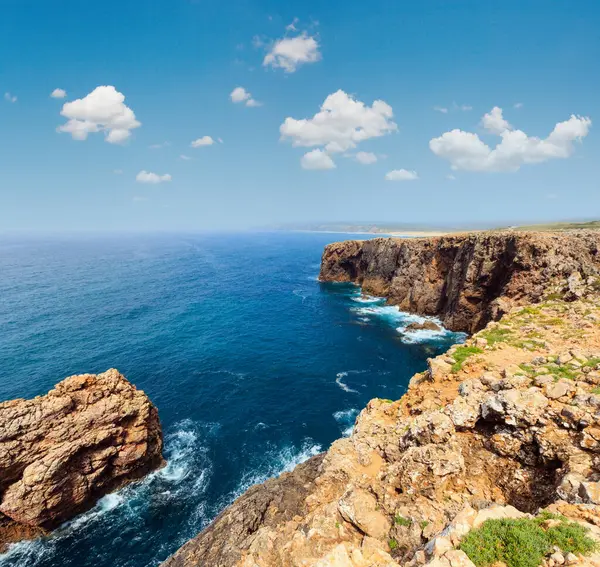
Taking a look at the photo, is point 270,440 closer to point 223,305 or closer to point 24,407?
point 24,407

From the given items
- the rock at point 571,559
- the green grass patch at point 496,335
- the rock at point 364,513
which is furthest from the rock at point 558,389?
the rock at point 364,513

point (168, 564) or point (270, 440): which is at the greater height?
point (168, 564)

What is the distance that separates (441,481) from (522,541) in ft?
22.1

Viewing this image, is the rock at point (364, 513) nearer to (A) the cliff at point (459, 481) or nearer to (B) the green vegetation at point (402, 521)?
(A) the cliff at point (459, 481)

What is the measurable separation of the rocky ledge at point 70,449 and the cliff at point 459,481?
60.5ft

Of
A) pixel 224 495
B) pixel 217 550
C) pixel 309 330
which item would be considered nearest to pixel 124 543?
pixel 224 495

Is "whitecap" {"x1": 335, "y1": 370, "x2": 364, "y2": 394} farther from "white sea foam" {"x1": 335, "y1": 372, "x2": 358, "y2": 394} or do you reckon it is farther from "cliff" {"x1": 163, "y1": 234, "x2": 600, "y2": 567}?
"cliff" {"x1": 163, "y1": 234, "x2": 600, "y2": 567}

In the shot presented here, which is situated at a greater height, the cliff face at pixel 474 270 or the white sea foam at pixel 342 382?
the cliff face at pixel 474 270

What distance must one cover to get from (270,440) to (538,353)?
32.7 m

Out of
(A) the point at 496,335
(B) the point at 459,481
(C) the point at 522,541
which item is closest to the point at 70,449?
(B) the point at 459,481

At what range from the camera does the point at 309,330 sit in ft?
265

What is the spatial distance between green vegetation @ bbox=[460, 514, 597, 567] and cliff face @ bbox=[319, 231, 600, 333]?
174 ft

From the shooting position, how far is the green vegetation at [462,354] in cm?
2670

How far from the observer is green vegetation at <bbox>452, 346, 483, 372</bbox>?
26.7 metres
